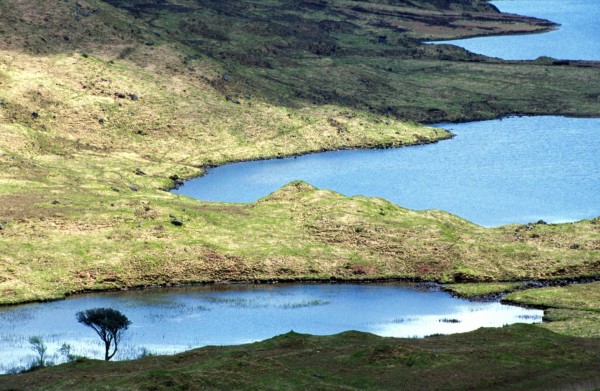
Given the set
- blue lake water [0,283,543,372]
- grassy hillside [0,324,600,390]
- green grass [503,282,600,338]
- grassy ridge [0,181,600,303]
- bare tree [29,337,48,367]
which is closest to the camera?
grassy hillside [0,324,600,390]

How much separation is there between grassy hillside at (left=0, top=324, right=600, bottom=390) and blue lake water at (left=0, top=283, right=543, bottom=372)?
2204cm

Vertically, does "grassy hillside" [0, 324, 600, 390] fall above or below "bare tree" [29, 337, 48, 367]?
above

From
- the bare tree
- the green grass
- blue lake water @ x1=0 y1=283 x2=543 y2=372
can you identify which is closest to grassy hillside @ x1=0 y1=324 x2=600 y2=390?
the bare tree

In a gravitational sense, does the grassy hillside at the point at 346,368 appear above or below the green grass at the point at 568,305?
above

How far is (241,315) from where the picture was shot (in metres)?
123

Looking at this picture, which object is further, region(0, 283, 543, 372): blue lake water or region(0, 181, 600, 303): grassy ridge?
region(0, 181, 600, 303): grassy ridge

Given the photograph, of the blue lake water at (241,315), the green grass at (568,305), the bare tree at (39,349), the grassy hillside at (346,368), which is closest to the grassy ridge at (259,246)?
the blue lake water at (241,315)

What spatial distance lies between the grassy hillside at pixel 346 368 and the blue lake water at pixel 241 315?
2204 cm

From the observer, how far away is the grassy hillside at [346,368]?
72.3 m

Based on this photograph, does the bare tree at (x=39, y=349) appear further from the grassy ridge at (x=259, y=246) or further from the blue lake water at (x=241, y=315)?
the grassy ridge at (x=259, y=246)

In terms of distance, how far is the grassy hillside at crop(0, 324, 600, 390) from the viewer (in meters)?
72.3

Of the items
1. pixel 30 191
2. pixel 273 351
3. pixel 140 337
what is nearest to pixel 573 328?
pixel 273 351

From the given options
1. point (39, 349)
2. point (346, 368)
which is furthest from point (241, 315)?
point (346, 368)

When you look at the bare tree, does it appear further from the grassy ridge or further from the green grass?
the green grass
